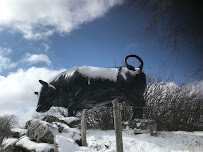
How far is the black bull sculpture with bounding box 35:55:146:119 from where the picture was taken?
848cm

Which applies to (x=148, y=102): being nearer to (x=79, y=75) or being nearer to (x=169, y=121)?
(x=169, y=121)

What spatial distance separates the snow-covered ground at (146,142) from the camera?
6.82m

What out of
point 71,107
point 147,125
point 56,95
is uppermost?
point 56,95

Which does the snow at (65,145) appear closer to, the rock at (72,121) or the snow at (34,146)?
the snow at (34,146)

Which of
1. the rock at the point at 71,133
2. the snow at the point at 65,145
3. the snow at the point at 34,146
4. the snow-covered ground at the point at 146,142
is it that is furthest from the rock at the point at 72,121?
the snow at the point at 65,145

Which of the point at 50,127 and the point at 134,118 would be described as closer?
the point at 50,127

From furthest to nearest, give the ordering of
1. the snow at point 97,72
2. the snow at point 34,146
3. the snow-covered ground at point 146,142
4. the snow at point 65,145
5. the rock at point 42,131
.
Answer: the snow at point 97,72 → the snow-covered ground at point 146,142 → the rock at point 42,131 → the snow at point 34,146 → the snow at point 65,145

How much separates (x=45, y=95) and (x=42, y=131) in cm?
284

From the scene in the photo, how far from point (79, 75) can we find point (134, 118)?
288 cm

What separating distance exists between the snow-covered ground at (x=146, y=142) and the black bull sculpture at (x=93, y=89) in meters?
1.19

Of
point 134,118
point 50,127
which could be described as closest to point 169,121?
point 134,118

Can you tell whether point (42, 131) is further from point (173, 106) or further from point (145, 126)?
point (173, 106)

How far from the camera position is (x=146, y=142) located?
7312 millimetres

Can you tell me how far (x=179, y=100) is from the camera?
13.9 m
